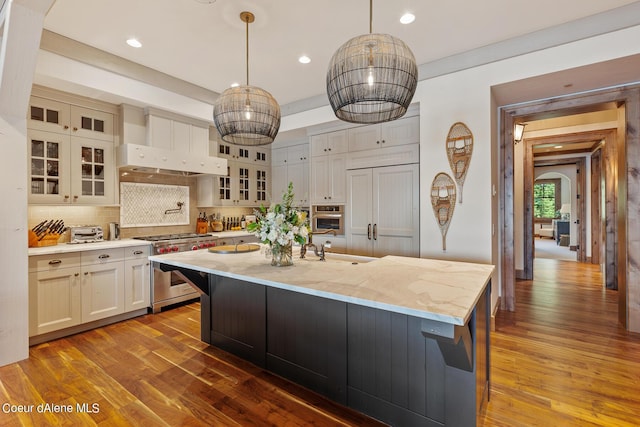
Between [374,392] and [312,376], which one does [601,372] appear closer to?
[374,392]

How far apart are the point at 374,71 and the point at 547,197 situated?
1495 centimetres

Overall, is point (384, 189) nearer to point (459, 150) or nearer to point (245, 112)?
point (459, 150)

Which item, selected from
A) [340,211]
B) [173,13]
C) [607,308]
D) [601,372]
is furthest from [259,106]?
[607,308]

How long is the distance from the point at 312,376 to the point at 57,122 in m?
3.69

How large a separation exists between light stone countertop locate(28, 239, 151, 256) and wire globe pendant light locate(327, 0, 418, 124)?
3.09 meters

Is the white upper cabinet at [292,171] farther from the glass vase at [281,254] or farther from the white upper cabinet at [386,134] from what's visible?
the glass vase at [281,254]

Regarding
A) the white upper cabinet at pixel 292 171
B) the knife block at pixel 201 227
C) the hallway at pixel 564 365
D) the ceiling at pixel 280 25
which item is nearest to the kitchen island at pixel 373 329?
the hallway at pixel 564 365

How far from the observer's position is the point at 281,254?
7.18 feet

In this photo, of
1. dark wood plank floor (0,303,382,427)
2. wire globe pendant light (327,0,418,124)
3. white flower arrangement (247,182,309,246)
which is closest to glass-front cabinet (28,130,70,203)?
dark wood plank floor (0,303,382,427)

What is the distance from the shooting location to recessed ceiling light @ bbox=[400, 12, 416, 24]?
260 centimetres

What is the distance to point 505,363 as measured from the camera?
2.57m

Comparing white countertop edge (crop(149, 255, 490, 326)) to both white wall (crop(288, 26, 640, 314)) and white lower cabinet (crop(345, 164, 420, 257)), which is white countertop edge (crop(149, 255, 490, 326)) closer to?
white wall (crop(288, 26, 640, 314))

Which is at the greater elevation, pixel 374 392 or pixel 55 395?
pixel 374 392

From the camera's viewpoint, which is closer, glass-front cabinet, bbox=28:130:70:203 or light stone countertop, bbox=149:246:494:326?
light stone countertop, bbox=149:246:494:326
